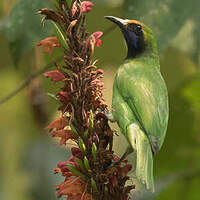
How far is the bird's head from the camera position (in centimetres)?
211

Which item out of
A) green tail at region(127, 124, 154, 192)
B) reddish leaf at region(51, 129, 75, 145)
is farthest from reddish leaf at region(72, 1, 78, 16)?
green tail at region(127, 124, 154, 192)

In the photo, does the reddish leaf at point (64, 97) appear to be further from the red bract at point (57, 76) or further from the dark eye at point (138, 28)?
the dark eye at point (138, 28)

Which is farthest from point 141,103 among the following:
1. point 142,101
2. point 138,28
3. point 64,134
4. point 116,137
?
point 116,137

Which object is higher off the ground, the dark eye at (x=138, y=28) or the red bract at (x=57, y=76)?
the dark eye at (x=138, y=28)

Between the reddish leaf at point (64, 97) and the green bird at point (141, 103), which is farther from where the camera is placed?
the green bird at point (141, 103)

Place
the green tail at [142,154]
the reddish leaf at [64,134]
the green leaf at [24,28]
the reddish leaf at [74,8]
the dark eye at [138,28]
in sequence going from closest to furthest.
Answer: the reddish leaf at [74,8], the reddish leaf at [64,134], the green tail at [142,154], the green leaf at [24,28], the dark eye at [138,28]

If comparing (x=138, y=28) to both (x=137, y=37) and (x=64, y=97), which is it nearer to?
(x=137, y=37)

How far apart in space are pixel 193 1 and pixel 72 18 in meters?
0.87

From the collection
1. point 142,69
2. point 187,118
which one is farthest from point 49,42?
point 187,118

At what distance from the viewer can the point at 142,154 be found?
175 centimetres

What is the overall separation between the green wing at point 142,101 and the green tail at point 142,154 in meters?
0.02

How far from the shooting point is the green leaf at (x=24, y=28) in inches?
79.5

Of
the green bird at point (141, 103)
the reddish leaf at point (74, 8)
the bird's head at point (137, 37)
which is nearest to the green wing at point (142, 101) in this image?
the green bird at point (141, 103)

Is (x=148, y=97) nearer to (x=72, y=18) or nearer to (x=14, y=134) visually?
(x=72, y=18)
